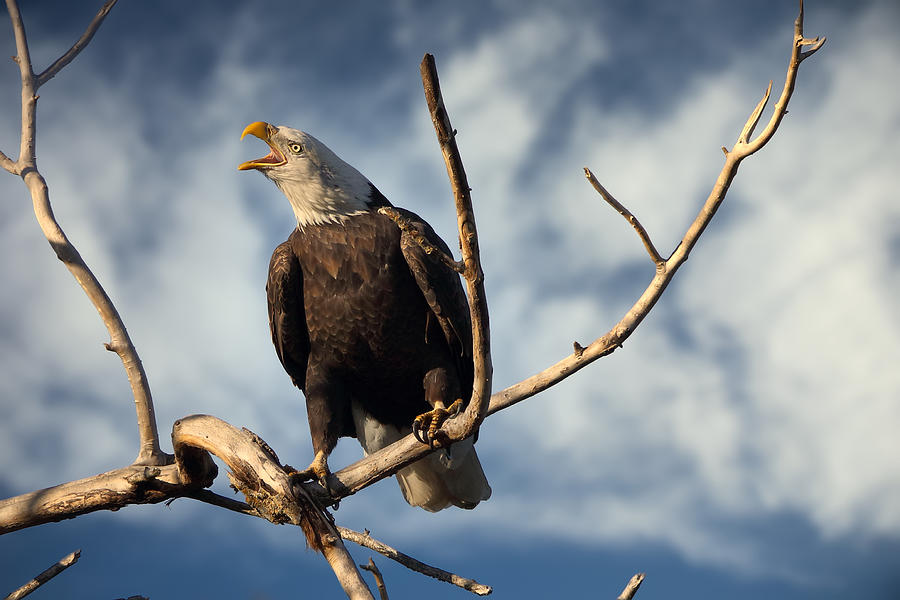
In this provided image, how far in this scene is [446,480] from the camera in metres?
4.84

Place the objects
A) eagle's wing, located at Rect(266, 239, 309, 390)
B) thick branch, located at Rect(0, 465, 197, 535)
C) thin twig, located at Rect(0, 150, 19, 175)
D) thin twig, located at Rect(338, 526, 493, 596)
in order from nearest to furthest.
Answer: thick branch, located at Rect(0, 465, 197, 535) → thin twig, located at Rect(338, 526, 493, 596) → eagle's wing, located at Rect(266, 239, 309, 390) → thin twig, located at Rect(0, 150, 19, 175)

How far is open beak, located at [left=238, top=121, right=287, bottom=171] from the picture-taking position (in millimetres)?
4379

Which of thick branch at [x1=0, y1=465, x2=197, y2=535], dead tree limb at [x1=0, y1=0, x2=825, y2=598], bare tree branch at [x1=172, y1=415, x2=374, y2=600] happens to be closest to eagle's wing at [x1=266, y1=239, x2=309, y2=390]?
dead tree limb at [x1=0, y1=0, x2=825, y2=598]

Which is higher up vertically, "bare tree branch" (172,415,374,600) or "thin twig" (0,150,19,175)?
"thin twig" (0,150,19,175)

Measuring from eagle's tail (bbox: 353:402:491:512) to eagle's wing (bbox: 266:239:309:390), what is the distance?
1.01 meters

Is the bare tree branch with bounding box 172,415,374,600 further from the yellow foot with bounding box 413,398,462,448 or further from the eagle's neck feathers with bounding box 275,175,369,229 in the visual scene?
the eagle's neck feathers with bounding box 275,175,369,229

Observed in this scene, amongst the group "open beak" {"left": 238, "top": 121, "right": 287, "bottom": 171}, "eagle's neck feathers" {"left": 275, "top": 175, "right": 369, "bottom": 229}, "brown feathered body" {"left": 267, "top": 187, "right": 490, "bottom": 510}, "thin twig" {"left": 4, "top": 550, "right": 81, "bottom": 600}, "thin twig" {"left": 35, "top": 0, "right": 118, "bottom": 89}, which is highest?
"thin twig" {"left": 35, "top": 0, "right": 118, "bottom": 89}

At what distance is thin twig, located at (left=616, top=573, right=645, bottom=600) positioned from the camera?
3484mm

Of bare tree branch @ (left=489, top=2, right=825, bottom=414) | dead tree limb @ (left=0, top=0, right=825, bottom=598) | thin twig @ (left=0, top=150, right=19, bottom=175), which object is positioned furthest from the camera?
thin twig @ (left=0, top=150, right=19, bottom=175)

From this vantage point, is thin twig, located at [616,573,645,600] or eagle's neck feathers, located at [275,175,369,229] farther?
eagle's neck feathers, located at [275,175,369,229]

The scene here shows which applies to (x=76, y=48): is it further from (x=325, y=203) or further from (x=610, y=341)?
(x=610, y=341)

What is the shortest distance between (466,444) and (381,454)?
133 cm

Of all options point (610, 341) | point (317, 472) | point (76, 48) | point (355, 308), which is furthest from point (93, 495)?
point (76, 48)

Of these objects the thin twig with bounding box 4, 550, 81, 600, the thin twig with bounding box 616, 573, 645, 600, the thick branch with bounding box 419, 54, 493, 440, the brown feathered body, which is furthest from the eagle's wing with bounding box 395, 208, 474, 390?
the thin twig with bounding box 4, 550, 81, 600
